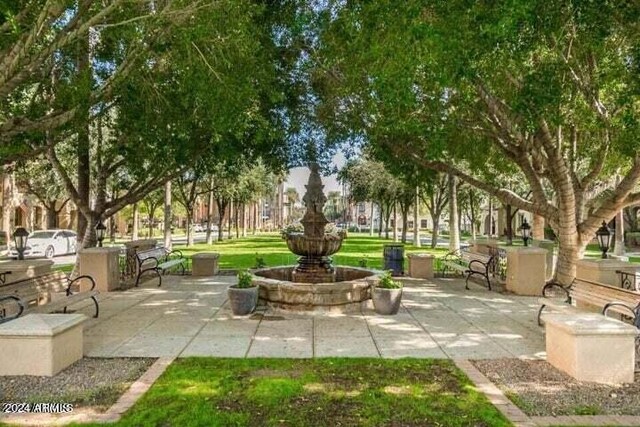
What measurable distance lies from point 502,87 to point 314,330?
29.2 feet

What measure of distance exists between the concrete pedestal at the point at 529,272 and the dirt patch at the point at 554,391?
6.81 metres

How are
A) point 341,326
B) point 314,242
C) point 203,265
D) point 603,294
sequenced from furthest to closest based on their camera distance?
1. point 203,265
2. point 314,242
3. point 341,326
4. point 603,294

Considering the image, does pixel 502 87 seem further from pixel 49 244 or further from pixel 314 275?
pixel 49 244

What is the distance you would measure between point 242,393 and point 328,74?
10983mm

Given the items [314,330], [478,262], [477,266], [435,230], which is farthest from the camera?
[435,230]

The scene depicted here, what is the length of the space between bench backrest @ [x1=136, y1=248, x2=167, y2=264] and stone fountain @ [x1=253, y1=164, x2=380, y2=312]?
16.1 feet

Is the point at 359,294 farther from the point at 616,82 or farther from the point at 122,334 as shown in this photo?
the point at 616,82

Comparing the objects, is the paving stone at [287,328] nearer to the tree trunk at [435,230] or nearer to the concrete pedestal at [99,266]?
the concrete pedestal at [99,266]

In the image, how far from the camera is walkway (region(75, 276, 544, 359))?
738cm

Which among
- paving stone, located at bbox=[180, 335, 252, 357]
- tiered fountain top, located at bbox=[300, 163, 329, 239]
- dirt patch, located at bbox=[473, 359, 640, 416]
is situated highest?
tiered fountain top, located at bbox=[300, 163, 329, 239]

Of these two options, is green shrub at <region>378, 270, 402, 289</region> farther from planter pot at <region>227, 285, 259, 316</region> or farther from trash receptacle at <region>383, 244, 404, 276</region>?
trash receptacle at <region>383, 244, 404, 276</region>

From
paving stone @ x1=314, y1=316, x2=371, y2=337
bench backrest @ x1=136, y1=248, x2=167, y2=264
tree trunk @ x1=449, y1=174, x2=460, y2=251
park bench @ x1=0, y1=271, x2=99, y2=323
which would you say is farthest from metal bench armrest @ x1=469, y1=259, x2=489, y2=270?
park bench @ x1=0, y1=271, x2=99, y2=323

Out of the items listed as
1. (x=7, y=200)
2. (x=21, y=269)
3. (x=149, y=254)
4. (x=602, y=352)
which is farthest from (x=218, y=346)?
(x=7, y=200)

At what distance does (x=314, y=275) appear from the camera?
11.9 m
